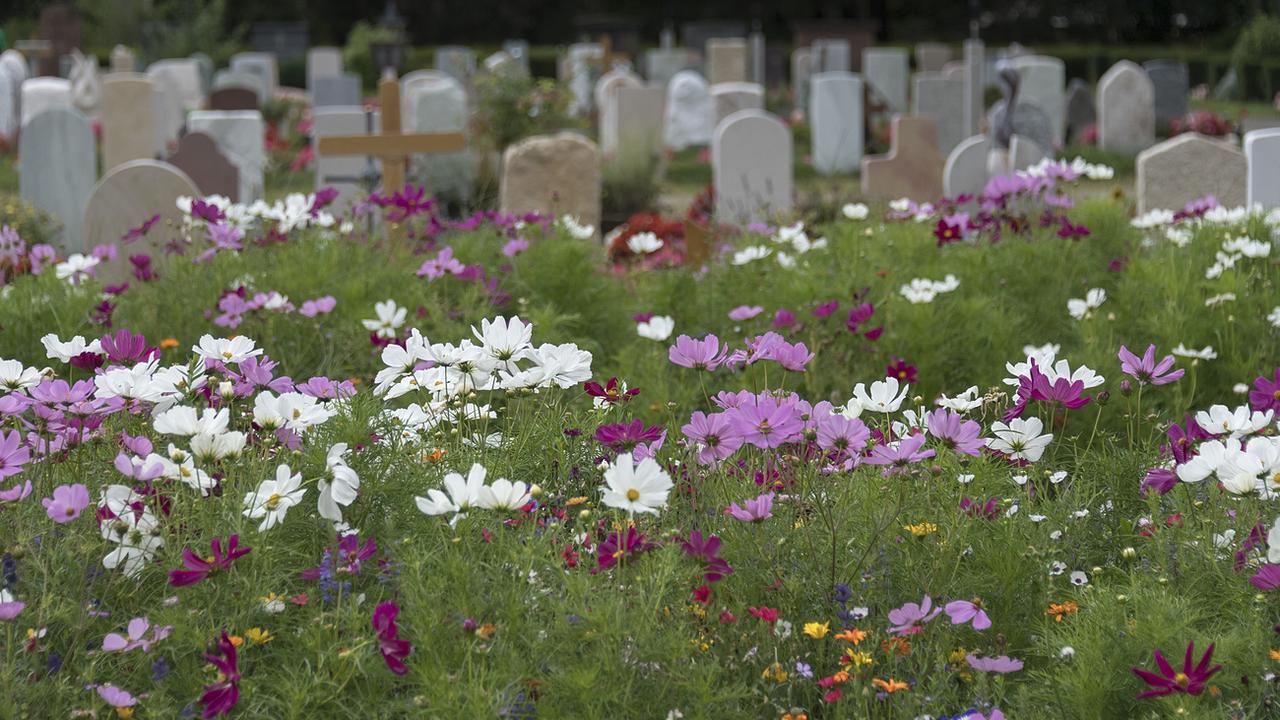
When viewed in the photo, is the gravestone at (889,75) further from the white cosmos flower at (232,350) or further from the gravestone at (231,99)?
the white cosmos flower at (232,350)

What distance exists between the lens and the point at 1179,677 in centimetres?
189

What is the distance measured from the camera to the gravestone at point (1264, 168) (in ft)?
20.6

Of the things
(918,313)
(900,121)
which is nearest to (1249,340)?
(918,313)

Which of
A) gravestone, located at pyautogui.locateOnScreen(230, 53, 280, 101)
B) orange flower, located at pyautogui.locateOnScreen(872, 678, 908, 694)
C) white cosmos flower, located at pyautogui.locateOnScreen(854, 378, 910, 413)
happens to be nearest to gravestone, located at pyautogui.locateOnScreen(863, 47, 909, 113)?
gravestone, located at pyautogui.locateOnScreen(230, 53, 280, 101)

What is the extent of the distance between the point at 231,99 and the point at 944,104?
8.32 meters

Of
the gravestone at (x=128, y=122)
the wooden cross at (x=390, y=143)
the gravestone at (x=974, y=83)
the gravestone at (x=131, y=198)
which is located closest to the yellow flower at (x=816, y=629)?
the gravestone at (x=131, y=198)

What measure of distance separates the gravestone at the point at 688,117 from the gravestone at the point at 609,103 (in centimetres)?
54

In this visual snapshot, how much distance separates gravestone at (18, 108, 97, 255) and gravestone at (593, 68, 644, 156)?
5705 mm

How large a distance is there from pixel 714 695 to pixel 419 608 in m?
0.46

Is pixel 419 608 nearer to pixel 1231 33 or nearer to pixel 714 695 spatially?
pixel 714 695

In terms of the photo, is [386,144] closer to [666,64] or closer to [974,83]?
[974,83]

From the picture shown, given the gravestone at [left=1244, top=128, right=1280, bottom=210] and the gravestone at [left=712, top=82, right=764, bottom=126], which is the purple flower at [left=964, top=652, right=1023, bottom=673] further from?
the gravestone at [left=712, top=82, right=764, bottom=126]

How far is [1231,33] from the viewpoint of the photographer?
30.9m

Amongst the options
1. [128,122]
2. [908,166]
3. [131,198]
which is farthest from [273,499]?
[128,122]
